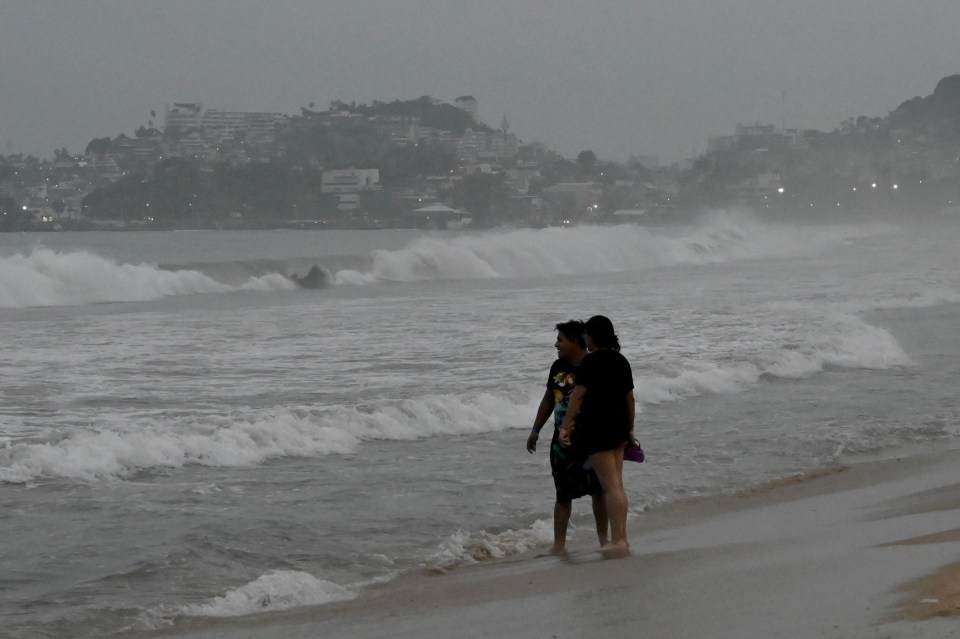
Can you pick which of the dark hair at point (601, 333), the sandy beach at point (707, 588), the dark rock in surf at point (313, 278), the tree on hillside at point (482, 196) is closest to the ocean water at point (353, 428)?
the sandy beach at point (707, 588)

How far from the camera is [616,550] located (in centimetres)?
798

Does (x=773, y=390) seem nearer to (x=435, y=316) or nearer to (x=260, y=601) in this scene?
(x=260, y=601)

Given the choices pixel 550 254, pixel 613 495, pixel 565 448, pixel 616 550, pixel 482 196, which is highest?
pixel 482 196

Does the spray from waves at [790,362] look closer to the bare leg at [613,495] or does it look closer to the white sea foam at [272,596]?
the bare leg at [613,495]

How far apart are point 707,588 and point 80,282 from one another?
36138 millimetres

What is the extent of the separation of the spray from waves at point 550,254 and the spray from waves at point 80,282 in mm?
7561

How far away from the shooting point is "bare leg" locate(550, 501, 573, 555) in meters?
8.22

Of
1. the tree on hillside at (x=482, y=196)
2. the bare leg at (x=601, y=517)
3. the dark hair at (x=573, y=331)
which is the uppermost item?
the tree on hillside at (x=482, y=196)

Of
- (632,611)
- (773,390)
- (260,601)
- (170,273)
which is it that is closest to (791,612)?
(632,611)

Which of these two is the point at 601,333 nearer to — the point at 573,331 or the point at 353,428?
the point at 573,331

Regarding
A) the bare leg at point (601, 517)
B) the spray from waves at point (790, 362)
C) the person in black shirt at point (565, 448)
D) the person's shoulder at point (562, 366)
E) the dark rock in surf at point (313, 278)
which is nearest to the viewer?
the person in black shirt at point (565, 448)

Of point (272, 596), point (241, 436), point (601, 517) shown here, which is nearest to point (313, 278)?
point (241, 436)

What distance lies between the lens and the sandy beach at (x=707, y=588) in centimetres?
562

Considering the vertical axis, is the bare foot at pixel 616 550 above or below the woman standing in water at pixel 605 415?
below
